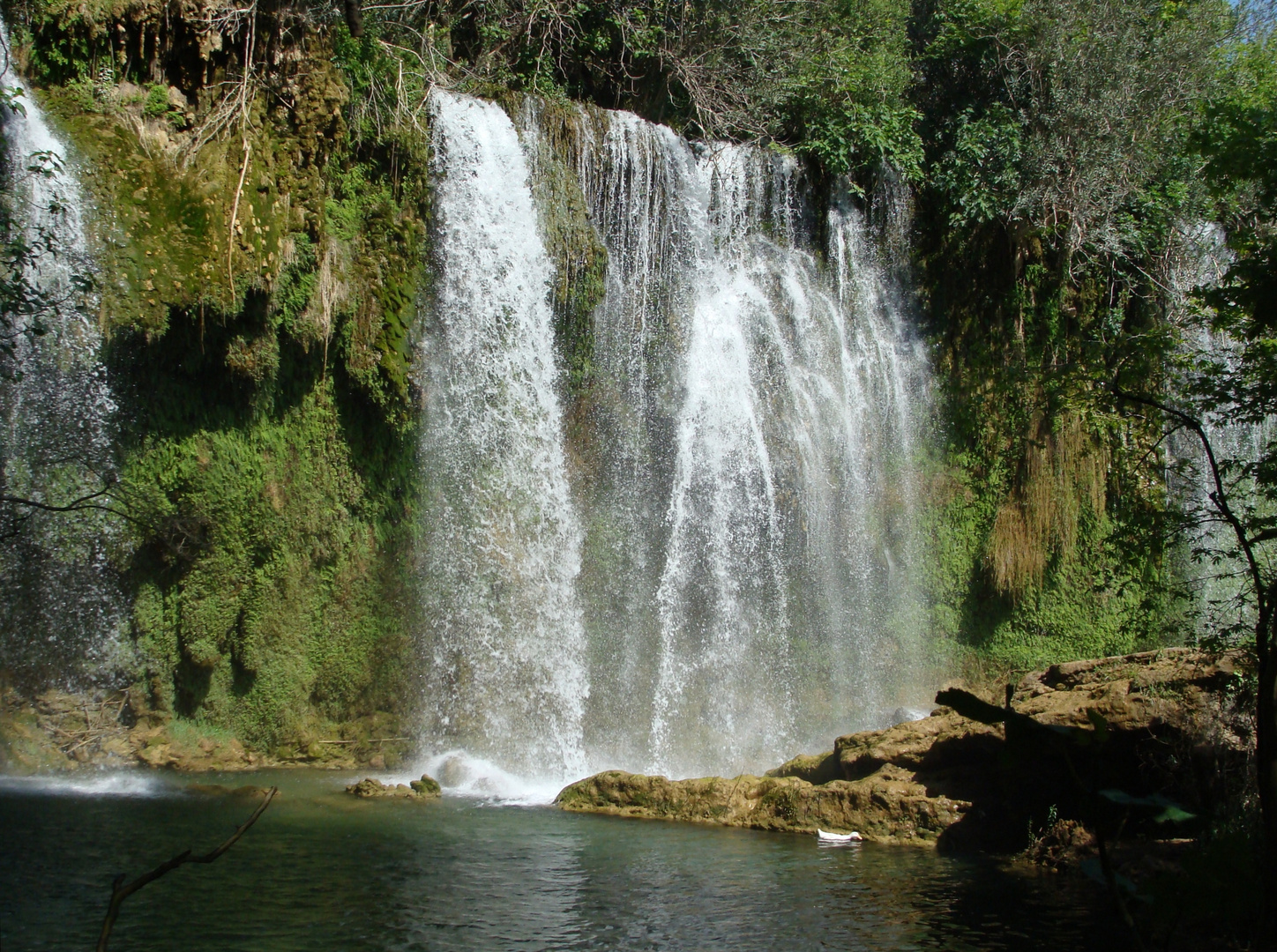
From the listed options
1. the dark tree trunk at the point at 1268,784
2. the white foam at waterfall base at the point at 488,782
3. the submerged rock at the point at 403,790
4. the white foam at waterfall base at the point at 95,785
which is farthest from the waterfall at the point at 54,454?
the dark tree trunk at the point at 1268,784

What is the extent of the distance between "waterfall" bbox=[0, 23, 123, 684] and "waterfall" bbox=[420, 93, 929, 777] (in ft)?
11.7

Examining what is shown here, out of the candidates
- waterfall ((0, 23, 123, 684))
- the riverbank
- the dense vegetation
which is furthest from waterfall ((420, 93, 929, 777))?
waterfall ((0, 23, 123, 684))

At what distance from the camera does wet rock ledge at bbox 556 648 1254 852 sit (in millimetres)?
8133

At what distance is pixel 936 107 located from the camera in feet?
57.5

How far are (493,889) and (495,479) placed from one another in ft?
22.7

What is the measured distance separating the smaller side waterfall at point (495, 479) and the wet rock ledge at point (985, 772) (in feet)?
8.38

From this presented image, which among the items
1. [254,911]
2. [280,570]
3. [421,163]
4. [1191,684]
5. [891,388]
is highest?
[421,163]

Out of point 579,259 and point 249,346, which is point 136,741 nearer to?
point 249,346

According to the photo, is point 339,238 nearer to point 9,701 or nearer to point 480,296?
point 480,296

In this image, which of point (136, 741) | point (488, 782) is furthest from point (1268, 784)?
point (136, 741)

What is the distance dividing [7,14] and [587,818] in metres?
9.78

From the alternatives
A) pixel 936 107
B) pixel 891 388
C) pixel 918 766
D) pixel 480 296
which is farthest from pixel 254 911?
pixel 936 107

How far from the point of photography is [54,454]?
10953 millimetres

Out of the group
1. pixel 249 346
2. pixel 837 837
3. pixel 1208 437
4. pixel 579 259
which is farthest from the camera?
pixel 1208 437
